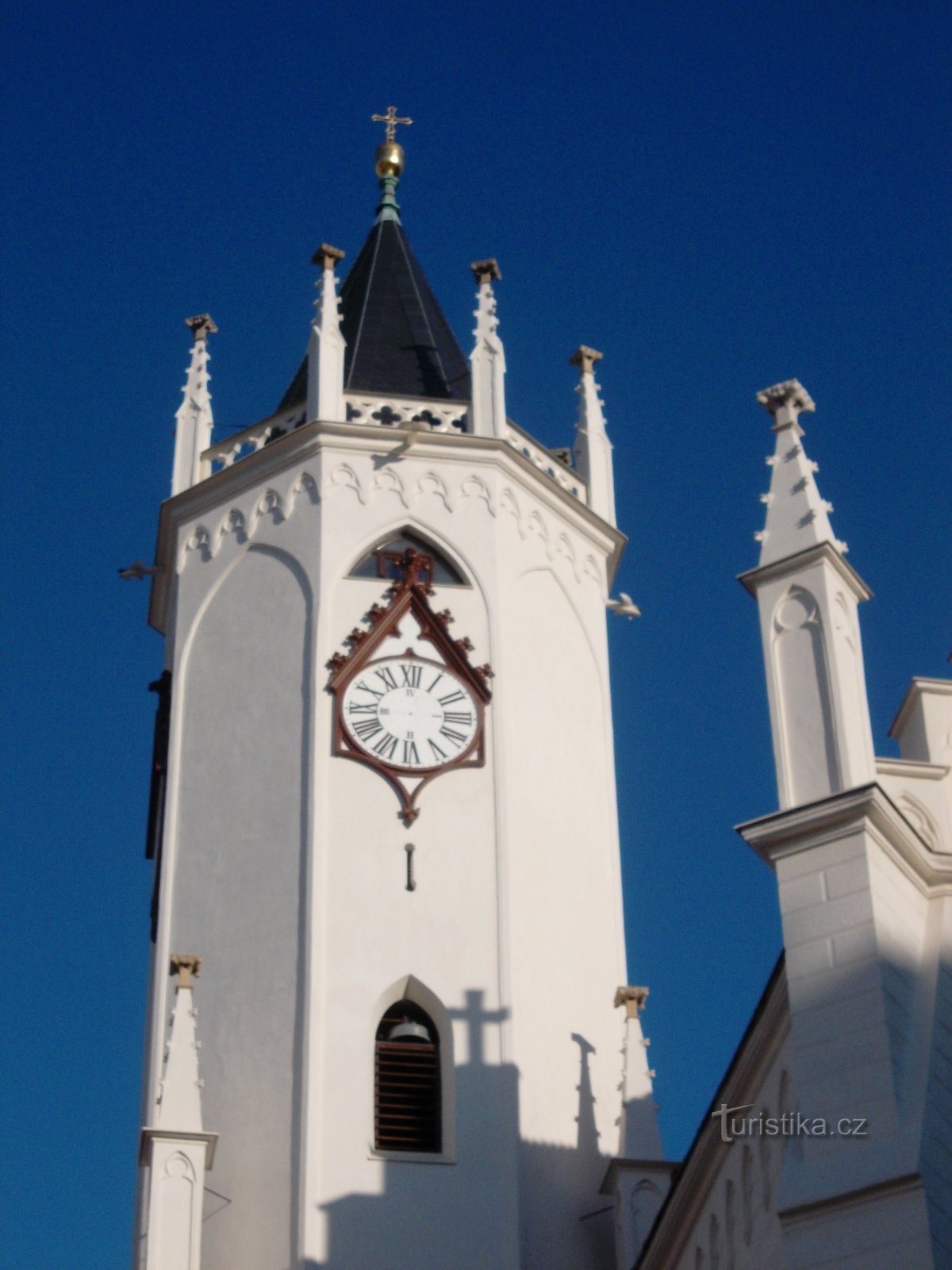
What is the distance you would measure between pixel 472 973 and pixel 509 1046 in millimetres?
812

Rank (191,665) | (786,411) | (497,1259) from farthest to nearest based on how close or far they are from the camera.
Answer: (191,665) → (497,1259) → (786,411)

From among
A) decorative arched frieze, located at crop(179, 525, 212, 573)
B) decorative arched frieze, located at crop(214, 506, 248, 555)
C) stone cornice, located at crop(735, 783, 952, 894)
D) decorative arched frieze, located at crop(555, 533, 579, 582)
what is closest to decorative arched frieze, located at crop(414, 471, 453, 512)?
decorative arched frieze, located at crop(555, 533, 579, 582)

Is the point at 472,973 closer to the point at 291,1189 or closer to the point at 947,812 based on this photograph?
the point at 291,1189

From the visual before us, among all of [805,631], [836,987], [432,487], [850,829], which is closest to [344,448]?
[432,487]

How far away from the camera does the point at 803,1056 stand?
1406 centimetres

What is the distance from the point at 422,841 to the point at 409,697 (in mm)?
1631

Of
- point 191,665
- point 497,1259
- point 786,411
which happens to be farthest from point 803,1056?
point 191,665

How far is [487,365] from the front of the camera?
27.8 m

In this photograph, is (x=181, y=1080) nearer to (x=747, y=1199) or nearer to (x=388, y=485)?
(x=747, y=1199)

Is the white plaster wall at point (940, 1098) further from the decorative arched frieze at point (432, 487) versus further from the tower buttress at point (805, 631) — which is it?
the decorative arched frieze at point (432, 487)

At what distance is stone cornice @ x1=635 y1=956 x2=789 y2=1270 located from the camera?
51.4 feet

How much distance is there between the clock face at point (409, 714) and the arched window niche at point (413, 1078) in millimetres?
2464

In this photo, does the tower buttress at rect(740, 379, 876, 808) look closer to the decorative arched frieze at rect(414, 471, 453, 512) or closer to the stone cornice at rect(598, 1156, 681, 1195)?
the stone cornice at rect(598, 1156, 681, 1195)

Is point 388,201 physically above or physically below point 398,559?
above
